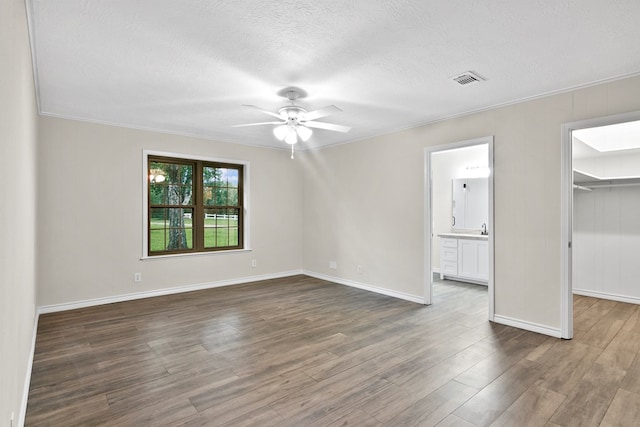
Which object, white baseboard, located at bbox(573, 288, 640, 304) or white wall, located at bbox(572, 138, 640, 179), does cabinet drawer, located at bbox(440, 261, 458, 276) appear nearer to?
white baseboard, located at bbox(573, 288, 640, 304)

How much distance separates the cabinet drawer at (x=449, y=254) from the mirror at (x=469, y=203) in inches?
27.8

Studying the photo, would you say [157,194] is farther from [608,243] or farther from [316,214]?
[608,243]

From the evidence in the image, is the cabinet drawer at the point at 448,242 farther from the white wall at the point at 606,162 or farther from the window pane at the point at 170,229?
the window pane at the point at 170,229

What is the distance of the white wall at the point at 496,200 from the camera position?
11.7 ft

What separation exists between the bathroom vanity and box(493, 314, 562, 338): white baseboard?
179cm

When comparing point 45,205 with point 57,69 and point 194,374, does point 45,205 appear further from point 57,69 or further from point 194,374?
point 194,374

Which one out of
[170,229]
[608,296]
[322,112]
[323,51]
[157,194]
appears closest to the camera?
[323,51]

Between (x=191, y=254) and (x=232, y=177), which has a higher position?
(x=232, y=177)

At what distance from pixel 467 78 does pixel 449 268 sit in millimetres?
4048

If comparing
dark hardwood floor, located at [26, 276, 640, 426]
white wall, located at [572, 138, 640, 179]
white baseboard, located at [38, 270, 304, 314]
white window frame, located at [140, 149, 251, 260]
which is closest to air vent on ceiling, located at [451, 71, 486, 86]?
white wall, located at [572, 138, 640, 179]

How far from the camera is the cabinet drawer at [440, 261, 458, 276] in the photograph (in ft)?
20.5

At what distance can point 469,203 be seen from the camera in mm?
6637

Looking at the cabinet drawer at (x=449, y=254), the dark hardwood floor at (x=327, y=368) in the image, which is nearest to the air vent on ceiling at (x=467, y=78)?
the dark hardwood floor at (x=327, y=368)

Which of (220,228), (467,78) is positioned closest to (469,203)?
(467,78)
